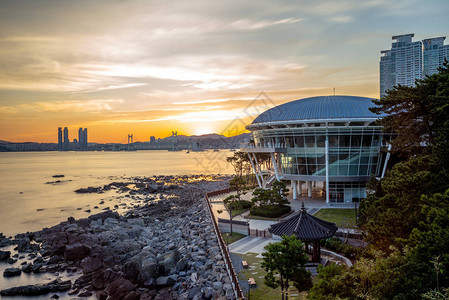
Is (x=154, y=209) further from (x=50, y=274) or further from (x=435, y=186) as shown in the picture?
(x=435, y=186)

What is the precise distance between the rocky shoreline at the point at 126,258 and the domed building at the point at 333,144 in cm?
1507

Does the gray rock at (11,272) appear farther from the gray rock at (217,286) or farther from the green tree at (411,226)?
the green tree at (411,226)

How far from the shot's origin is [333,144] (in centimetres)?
4006

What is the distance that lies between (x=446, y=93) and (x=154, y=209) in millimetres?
48378

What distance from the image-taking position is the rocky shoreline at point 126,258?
2311 centimetres

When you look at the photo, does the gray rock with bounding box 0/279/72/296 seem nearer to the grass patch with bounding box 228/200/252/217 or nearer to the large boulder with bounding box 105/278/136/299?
the large boulder with bounding box 105/278/136/299

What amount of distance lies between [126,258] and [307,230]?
62.0 ft

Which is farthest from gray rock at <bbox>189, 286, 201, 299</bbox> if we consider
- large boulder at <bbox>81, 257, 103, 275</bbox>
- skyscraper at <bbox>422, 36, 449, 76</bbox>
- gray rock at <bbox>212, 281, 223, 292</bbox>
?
skyscraper at <bbox>422, 36, 449, 76</bbox>

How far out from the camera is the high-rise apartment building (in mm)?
101375

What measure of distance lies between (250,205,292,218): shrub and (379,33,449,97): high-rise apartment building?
8501 cm

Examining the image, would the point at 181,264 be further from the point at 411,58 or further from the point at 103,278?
the point at 411,58

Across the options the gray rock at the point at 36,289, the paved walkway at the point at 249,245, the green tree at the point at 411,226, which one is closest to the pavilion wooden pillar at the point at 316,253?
the green tree at the point at 411,226

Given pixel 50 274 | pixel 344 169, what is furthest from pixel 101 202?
pixel 344 169

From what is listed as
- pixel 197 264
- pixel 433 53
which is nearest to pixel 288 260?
pixel 197 264
